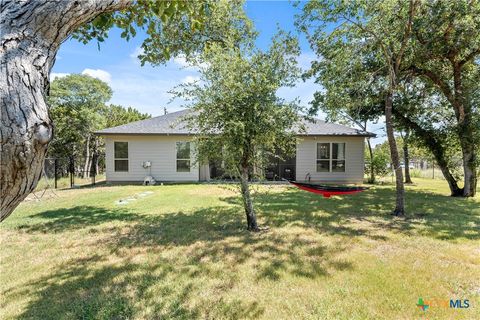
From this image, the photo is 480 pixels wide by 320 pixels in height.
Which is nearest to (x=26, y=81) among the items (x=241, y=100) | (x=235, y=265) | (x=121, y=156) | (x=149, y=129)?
(x=235, y=265)

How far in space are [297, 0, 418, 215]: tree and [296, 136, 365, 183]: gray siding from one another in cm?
575

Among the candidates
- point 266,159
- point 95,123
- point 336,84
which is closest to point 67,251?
point 266,159

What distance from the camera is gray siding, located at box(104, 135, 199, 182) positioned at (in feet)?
43.1

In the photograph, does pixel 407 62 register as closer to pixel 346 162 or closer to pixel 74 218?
pixel 346 162

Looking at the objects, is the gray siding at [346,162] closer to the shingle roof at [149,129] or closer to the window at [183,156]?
the window at [183,156]

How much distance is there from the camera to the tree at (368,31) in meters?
6.55

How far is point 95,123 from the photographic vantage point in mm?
19594

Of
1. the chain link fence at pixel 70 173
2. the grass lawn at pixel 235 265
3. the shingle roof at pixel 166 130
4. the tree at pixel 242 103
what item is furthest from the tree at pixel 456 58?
the chain link fence at pixel 70 173

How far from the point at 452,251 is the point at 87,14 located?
5544 millimetres

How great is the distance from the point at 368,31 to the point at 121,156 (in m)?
12.0

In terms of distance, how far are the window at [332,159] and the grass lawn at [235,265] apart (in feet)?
23.5

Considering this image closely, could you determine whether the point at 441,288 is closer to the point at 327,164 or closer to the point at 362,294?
the point at 362,294

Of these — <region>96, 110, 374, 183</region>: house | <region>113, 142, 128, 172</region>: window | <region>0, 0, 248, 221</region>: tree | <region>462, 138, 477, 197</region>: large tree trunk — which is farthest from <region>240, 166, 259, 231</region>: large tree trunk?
<region>113, 142, 128, 172</region>: window

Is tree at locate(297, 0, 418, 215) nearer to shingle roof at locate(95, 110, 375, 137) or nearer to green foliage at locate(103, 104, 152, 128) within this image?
shingle roof at locate(95, 110, 375, 137)
